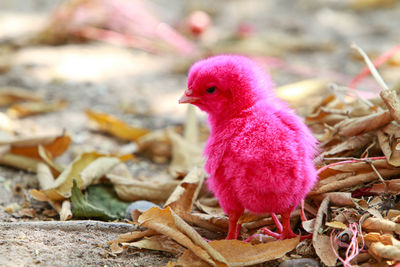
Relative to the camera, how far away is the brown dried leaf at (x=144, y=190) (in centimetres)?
224

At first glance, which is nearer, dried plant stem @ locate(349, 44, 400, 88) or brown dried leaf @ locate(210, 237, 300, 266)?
brown dried leaf @ locate(210, 237, 300, 266)

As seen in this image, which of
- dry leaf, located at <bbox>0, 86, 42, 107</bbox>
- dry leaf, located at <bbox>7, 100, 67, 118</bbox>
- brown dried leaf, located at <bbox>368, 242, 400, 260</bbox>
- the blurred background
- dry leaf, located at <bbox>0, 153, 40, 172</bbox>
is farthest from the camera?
the blurred background

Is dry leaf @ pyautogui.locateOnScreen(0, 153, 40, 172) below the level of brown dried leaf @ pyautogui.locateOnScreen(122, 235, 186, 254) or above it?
above

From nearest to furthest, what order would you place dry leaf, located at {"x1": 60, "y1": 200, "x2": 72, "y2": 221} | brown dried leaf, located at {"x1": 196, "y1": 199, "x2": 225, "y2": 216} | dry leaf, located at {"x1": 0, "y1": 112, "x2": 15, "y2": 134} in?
dry leaf, located at {"x1": 60, "y1": 200, "x2": 72, "y2": 221} → brown dried leaf, located at {"x1": 196, "y1": 199, "x2": 225, "y2": 216} → dry leaf, located at {"x1": 0, "y1": 112, "x2": 15, "y2": 134}

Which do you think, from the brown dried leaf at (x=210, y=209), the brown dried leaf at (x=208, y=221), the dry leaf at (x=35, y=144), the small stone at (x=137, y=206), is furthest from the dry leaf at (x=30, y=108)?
the brown dried leaf at (x=208, y=221)

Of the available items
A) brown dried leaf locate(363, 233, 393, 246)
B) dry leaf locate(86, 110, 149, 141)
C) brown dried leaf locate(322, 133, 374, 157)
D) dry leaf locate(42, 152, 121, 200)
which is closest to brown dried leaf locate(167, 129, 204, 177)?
dry leaf locate(86, 110, 149, 141)

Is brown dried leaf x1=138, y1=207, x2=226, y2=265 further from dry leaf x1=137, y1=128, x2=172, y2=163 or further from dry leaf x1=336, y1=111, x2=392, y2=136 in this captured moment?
dry leaf x1=137, y1=128, x2=172, y2=163

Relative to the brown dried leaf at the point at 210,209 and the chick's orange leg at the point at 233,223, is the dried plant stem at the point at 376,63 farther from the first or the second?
the chick's orange leg at the point at 233,223

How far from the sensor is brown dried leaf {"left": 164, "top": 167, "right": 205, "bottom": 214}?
2.01m

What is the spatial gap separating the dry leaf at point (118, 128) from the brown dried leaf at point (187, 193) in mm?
893

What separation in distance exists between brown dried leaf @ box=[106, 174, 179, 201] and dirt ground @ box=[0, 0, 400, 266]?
35 centimetres

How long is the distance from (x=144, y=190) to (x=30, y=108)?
133cm

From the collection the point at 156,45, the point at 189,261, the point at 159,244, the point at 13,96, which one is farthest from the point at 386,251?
the point at 156,45

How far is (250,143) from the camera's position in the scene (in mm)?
1589
